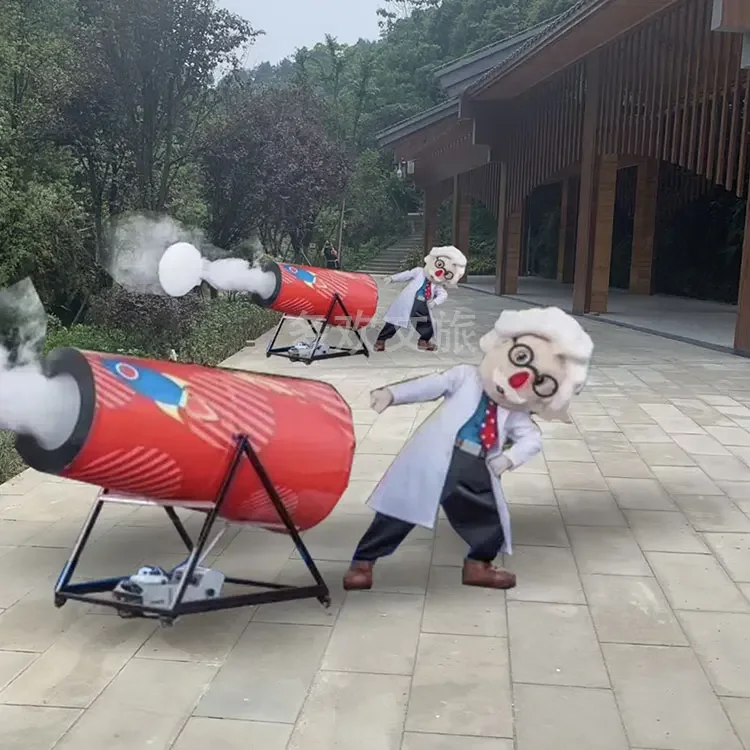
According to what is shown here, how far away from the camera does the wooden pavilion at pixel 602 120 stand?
10.7 metres

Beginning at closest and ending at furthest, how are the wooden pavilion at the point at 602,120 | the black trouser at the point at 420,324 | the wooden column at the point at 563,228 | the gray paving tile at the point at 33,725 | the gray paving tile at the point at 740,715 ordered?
the gray paving tile at the point at 33,725 → the gray paving tile at the point at 740,715 → the wooden pavilion at the point at 602,120 → the black trouser at the point at 420,324 → the wooden column at the point at 563,228

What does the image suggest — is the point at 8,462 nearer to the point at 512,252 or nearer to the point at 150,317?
the point at 150,317

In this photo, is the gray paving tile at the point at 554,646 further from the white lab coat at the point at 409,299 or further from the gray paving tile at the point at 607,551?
the white lab coat at the point at 409,299

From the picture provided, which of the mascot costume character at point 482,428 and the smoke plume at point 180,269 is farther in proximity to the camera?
the smoke plume at point 180,269

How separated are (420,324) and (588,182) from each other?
16.8 feet

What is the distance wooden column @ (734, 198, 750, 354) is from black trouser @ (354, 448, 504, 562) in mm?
7761

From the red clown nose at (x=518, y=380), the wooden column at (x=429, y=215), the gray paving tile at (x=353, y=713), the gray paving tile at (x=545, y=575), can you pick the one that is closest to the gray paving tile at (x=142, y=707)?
the gray paving tile at (x=353, y=713)

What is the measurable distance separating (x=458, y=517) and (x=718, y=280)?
17.1 m

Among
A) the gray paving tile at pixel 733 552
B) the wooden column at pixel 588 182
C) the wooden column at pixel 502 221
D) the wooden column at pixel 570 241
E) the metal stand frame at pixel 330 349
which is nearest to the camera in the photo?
the gray paving tile at pixel 733 552

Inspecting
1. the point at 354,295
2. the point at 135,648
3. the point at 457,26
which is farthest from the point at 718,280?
the point at 457,26

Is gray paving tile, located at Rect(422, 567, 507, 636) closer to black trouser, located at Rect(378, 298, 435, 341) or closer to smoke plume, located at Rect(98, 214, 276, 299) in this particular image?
smoke plume, located at Rect(98, 214, 276, 299)

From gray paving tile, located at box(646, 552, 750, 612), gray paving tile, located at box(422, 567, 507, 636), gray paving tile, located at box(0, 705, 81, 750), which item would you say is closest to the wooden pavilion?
gray paving tile, located at box(646, 552, 750, 612)

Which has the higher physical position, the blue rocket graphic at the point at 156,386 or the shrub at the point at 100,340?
the blue rocket graphic at the point at 156,386

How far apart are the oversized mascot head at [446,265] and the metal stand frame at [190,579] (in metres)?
7.28
